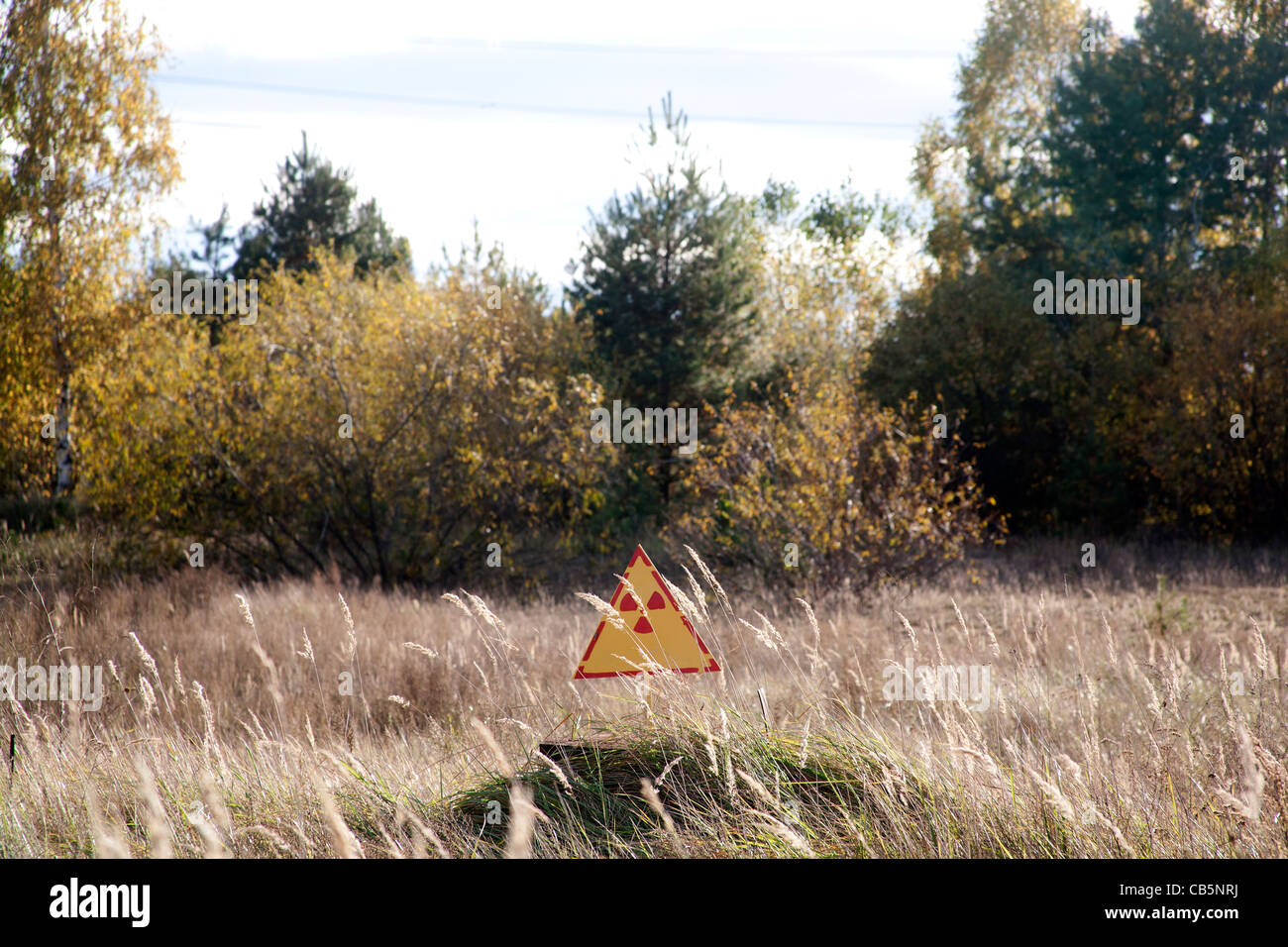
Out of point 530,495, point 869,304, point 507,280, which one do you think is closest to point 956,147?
point 869,304

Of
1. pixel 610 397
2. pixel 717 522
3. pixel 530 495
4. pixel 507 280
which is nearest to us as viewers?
pixel 717 522

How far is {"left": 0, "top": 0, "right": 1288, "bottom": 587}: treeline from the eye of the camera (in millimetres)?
12086

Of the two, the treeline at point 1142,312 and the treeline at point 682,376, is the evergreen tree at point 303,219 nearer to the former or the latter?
the treeline at point 682,376

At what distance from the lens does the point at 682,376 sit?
1783 cm

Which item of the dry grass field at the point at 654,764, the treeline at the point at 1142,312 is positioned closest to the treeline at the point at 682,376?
the treeline at the point at 1142,312

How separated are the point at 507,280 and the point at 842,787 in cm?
1780

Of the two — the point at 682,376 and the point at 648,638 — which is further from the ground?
the point at 682,376

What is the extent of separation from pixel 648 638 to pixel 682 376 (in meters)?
13.8

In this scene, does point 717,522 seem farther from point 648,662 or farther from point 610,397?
point 648,662

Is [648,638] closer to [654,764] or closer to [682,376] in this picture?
[654,764]

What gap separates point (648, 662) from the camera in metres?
3.32

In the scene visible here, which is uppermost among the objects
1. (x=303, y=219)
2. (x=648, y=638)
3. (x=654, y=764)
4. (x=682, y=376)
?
(x=303, y=219)

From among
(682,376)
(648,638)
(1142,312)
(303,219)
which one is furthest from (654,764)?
(303,219)

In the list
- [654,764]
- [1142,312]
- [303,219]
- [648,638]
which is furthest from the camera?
[303,219]
